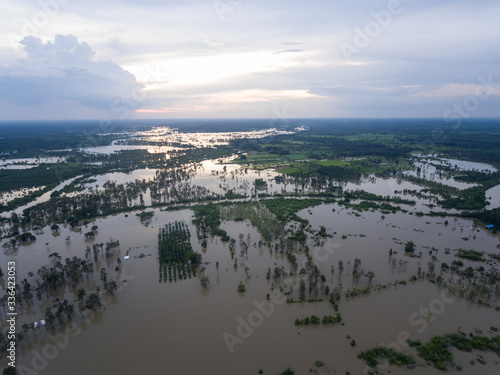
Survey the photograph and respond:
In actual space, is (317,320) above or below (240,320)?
above

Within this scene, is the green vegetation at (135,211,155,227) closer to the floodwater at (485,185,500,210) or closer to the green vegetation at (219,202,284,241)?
the green vegetation at (219,202,284,241)

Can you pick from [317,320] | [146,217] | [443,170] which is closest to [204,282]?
[317,320]

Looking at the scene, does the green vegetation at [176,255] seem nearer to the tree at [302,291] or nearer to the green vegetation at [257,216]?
the green vegetation at [257,216]

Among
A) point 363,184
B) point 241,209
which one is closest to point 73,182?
point 241,209

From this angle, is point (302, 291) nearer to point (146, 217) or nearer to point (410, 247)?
point (410, 247)

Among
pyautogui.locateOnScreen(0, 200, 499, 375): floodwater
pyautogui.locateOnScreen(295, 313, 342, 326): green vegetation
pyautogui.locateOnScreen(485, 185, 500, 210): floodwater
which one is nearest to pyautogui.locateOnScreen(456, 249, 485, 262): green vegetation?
pyautogui.locateOnScreen(0, 200, 499, 375): floodwater

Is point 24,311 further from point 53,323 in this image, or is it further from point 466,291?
point 466,291

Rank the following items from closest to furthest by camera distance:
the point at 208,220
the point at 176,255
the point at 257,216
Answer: the point at 176,255 < the point at 208,220 < the point at 257,216
